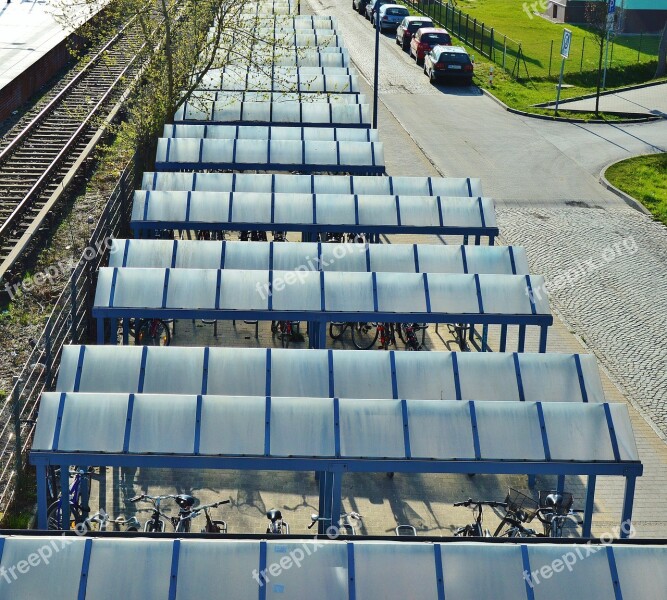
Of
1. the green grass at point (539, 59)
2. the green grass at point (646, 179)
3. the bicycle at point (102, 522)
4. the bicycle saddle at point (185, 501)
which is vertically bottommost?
the green grass at point (539, 59)

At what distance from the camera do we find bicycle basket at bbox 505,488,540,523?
34.4 feet

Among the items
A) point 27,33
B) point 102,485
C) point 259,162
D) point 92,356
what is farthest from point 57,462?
point 27,33

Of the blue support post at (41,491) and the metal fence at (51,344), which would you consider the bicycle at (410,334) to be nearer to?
the metal fence at (51,344)

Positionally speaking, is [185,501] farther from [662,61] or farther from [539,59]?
[539,59]

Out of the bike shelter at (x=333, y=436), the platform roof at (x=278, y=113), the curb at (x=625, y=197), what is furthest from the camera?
the curb at (x=625, y=197)

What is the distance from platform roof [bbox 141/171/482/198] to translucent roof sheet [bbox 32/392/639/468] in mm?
7479

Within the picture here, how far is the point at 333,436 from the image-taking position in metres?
9.89

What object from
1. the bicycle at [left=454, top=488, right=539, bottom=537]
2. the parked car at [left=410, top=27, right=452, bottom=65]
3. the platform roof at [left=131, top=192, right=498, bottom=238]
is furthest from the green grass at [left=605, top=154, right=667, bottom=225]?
the bicycle at [left=454, top=488, right=539, bottom=537]

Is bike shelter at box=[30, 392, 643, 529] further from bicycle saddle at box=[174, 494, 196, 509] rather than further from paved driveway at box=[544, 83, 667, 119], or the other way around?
paved driveway at box=[544, 83, 667, 119]

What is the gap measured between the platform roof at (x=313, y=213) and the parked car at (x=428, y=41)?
20.8m

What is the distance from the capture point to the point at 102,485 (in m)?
12.0

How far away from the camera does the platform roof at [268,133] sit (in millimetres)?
19922

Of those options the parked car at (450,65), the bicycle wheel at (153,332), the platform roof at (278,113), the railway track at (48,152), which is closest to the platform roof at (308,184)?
the bicycle wheel at (153,332)

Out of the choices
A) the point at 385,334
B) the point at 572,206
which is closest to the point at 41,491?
the point at 385,334
